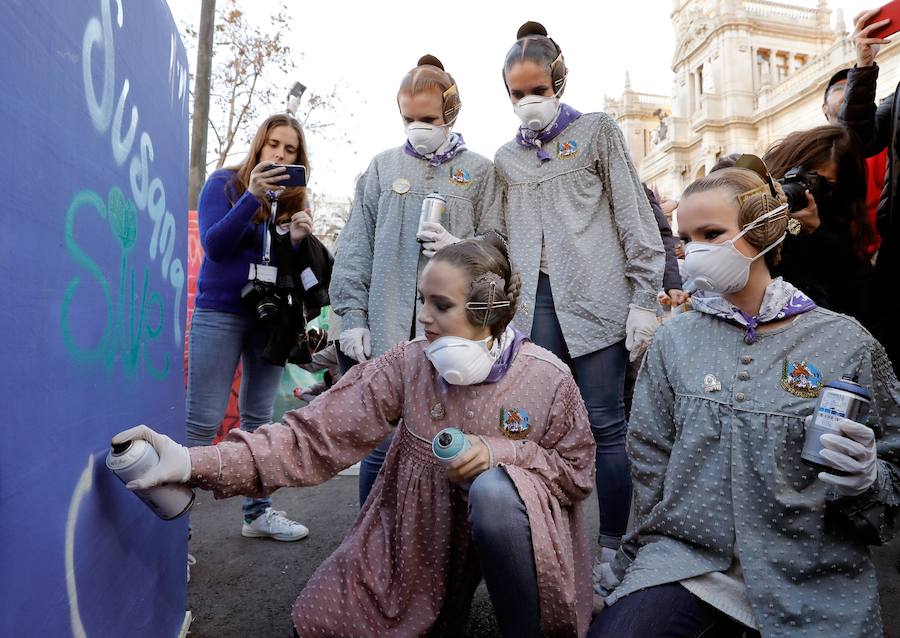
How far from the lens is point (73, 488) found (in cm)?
109

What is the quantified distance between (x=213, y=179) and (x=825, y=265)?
2.44 metres

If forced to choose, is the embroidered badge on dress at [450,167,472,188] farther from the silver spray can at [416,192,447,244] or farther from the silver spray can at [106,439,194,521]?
the silver spray can at [106,439,194,521]

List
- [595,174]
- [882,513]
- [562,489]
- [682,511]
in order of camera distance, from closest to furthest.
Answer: [882,513]
[682,511]
[562,489]
[595,174]

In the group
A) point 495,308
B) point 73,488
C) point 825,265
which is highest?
point 825,265

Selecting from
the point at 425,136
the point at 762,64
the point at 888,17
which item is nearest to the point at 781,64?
the point at 762,64

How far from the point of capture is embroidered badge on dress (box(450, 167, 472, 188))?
2436 millimetres

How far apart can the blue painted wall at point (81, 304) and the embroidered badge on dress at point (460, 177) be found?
3.49 ft

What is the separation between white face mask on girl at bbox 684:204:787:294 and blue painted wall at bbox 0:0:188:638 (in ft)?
4.48

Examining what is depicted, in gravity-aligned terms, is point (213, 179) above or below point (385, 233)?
above

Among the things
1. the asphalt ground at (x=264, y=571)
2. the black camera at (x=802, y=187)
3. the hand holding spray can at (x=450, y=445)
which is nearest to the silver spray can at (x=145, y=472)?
the hand holding spray can at (x=450, y=445)

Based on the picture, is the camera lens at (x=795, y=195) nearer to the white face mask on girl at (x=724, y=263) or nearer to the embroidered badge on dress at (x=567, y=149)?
the white face mask on girl at (x=724, y=263)

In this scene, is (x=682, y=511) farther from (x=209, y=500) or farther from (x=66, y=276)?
(x=209, y=500)

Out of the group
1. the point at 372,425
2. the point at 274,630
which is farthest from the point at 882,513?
the point at 274,630

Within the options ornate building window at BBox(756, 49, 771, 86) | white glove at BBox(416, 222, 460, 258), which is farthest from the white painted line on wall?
ornate building window at BBox(756, 49, 771, 86)
